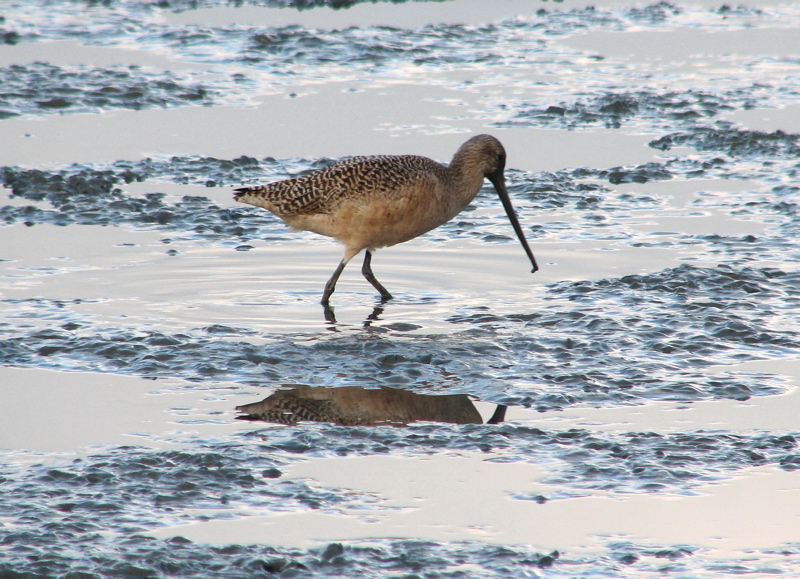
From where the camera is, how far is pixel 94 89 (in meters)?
12.3

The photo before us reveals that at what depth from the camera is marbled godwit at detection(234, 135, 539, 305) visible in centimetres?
743

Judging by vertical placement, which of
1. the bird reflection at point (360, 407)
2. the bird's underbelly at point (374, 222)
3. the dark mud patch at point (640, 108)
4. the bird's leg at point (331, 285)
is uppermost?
the dark mud patch at point (640, 108)

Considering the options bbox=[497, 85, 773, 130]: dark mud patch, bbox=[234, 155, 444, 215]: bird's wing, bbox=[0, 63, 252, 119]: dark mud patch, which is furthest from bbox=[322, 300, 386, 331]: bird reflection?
bbox=[0, 63, 252, 119]: dark mud patch

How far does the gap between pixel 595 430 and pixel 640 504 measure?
2.42 feet

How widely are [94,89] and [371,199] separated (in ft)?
19.4

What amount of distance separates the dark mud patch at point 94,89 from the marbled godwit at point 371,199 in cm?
460

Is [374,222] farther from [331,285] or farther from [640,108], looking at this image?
[640,108]

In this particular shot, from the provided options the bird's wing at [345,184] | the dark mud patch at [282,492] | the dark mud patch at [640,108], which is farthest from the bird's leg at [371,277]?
the dark mud patch at [640,108]

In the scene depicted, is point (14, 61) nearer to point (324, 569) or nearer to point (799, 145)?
point (799, 145)

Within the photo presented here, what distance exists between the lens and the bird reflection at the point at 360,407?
5.41 metres

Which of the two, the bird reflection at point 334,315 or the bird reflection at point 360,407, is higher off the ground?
the bird reflection at point 334,315

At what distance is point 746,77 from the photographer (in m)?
13.2

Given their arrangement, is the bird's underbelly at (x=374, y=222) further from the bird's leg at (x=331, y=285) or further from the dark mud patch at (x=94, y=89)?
the dark mud patch at (x=94, y=89)

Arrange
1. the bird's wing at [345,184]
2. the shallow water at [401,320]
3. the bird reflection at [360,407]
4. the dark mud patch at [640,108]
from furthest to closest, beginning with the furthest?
the dark mud patch at [640,108], the bird's wing at [345,184], the bird reflection at [360,407], the shallow water at [401,320]
